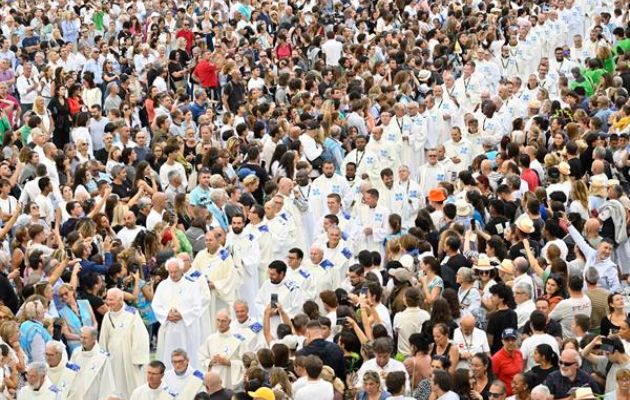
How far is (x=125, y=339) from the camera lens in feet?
48.1

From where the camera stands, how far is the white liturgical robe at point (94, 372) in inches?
540

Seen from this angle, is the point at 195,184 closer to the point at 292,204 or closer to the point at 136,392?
the point at 292,204

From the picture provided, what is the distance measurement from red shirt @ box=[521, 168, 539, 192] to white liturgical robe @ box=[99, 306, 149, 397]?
6149mm

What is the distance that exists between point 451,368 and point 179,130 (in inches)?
369

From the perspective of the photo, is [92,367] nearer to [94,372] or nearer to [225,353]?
[94,372]

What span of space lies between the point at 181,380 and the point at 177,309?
1995 mm

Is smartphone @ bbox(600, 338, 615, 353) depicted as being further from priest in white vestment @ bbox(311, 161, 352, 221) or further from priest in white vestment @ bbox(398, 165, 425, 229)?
priest in white vestment @ bbox(311, 161, 352, 221)

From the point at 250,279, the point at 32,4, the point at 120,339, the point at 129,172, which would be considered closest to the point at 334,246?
the point at 250,279

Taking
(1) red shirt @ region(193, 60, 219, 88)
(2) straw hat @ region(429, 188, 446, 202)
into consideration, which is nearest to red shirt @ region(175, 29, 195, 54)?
(1) red shirt @ region(193, 60, 219, 88)

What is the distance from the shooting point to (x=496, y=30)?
28.1m

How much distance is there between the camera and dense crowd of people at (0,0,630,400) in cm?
1321

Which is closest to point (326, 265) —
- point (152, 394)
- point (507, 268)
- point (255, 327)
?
point (255, 327)

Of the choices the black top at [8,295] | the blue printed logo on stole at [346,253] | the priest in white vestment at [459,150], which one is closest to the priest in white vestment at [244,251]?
the blue printed logo on stole at [346,253]

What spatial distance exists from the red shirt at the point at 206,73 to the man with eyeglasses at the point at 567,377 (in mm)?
13266
